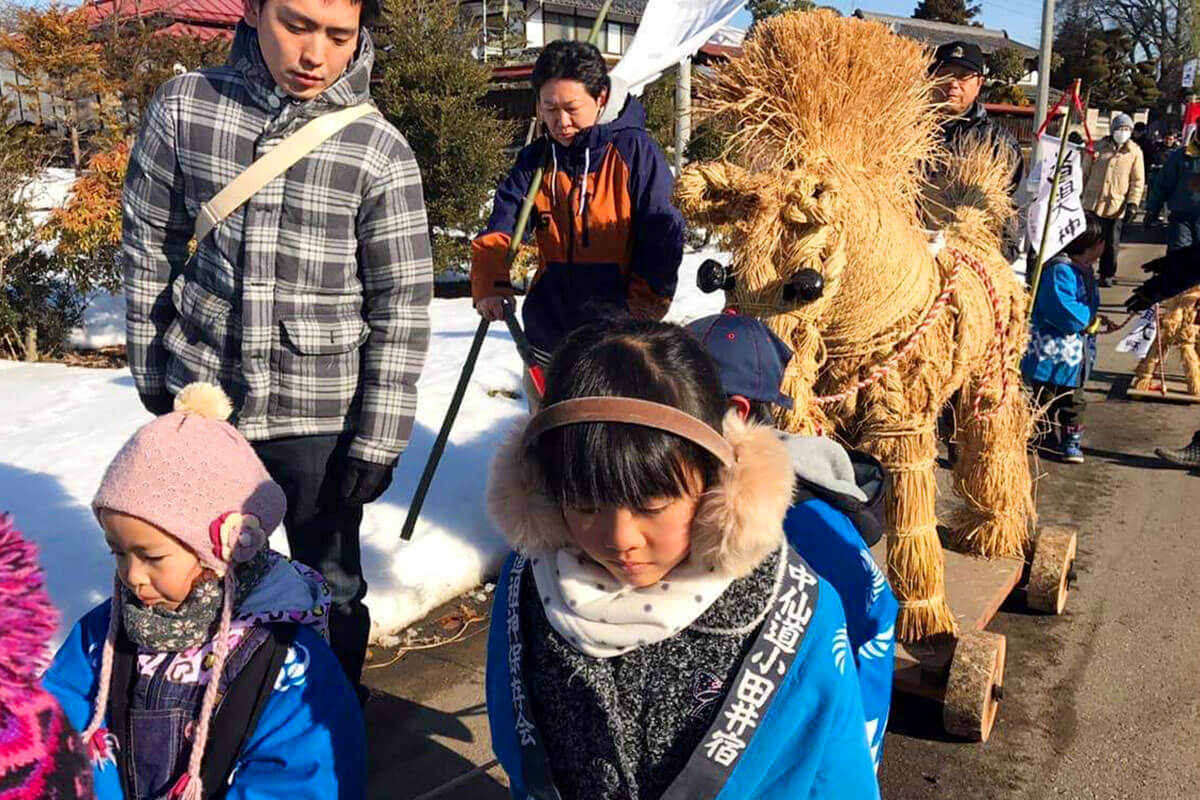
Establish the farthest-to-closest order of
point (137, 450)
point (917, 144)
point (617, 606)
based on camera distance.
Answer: point (917, 144) → point (137, 450) → point (617, 606)

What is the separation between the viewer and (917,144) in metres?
2.85

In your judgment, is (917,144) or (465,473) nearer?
(917,144)

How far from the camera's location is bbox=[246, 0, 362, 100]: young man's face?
1.92 meters

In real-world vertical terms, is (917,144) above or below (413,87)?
below

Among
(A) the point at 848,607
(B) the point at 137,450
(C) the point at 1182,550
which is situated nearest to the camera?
(B) the point at 137,450

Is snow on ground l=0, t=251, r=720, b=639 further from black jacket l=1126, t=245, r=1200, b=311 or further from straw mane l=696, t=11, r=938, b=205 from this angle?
black jacket l=1126, t=245, r=1200, b=311

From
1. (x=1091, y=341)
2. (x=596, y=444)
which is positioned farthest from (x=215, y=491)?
(x=1091, y=341)

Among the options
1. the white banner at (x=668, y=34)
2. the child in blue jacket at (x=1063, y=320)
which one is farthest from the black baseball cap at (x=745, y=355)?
the child in blue jacket at (x=1063, y=320)


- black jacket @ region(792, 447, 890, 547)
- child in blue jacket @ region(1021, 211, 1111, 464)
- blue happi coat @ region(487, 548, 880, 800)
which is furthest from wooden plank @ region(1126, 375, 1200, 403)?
blue happi coat @ region(487, 548, 880, 800)

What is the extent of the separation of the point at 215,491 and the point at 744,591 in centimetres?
88

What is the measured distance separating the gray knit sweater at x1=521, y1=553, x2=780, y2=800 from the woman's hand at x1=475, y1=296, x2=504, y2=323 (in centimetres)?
179

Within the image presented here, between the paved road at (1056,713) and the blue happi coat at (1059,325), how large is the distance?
1.14 metres

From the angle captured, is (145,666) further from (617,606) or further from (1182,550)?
(1182,550)

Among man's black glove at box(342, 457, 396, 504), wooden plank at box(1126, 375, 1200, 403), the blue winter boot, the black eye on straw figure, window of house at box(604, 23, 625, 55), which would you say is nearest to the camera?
man's black glove at box(342, 457, 396, 504)
